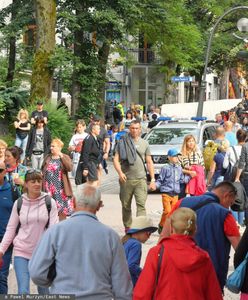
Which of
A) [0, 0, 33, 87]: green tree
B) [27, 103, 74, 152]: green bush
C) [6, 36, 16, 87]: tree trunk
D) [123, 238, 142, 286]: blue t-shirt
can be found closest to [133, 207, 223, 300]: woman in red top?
[123, 238, 142, 286]: blue t-shirt

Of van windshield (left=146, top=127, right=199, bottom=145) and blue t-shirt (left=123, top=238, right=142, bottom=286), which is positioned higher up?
blue t-shirt (left=123, top=238, right=142, bottom=286)

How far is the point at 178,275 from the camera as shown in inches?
224

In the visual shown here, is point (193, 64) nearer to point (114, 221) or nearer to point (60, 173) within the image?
point (114, 221)

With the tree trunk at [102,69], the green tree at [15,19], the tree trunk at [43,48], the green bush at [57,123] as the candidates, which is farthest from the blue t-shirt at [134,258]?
the tree trunk at [102,69]

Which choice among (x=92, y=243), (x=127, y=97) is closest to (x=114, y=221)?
(x=92, y=243)

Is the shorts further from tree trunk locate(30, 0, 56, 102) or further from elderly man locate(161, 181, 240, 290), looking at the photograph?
tree trunk locate(30, 0, 56, 102)

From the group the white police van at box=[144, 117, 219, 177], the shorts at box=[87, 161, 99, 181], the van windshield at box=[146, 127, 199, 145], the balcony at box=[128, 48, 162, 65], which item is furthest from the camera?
the balcony at box=[128, 48, 162, 65]

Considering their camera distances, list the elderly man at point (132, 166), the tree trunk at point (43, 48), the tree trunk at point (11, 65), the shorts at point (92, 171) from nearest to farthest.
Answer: the elderly man at point (132, 166) → the shorts at point (92, 171) → the tree trunk at point (43, 48) → the tree trunk at point (11, 65)

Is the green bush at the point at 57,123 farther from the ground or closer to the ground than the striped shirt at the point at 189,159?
closer to the ground

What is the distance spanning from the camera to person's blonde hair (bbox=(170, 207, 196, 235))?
19.2ft

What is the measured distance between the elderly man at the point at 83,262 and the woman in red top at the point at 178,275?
16 cm

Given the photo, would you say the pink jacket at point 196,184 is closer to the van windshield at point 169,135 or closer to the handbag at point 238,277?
the handbag at point 238,277

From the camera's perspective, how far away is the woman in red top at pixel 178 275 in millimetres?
5660

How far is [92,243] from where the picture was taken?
5.70 meters
